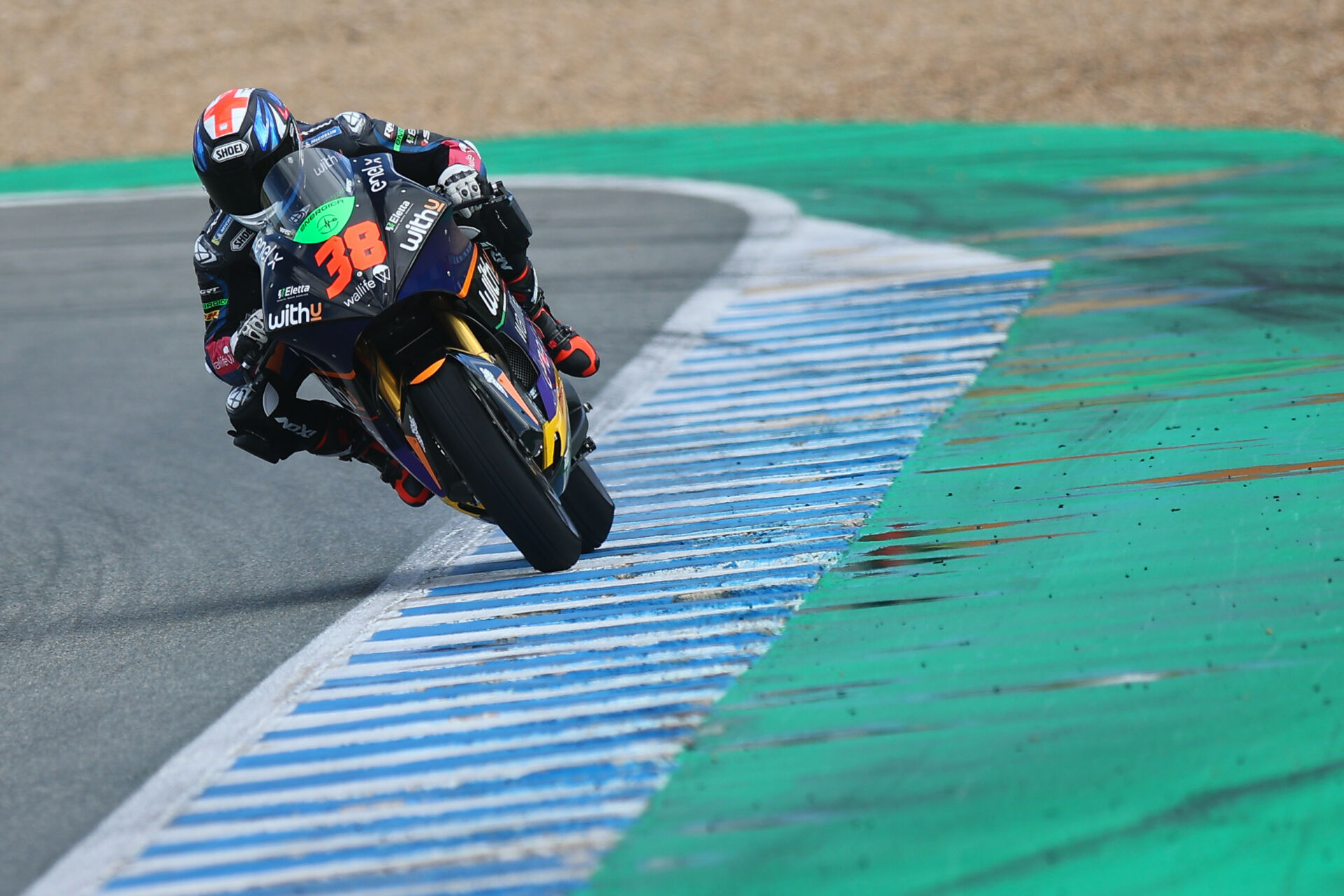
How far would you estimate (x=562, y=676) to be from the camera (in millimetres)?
4566

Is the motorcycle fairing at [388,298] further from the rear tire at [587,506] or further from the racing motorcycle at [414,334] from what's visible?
the rear tire at [587,506]

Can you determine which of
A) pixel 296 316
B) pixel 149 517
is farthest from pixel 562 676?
pixel 149 517

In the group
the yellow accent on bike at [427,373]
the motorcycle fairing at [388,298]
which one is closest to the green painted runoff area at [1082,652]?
the motorcycle fairing at [388,298]

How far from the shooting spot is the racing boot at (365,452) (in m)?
5.73

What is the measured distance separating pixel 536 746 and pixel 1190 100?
13430mm

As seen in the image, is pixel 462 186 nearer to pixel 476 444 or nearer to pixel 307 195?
pixel 307 195

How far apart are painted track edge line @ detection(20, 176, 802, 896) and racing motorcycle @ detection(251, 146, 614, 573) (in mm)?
627

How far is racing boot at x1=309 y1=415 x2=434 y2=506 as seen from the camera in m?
5.73

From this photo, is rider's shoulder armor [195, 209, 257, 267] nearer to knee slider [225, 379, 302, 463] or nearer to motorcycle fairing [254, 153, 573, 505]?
motorcycle fairing [254, 153, 573, 505]

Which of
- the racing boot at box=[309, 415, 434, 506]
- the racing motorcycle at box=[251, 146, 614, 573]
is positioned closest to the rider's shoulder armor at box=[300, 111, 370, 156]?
the racing motorcycle at box=[251, 146, 614, 573]

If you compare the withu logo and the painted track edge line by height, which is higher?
the withu logo

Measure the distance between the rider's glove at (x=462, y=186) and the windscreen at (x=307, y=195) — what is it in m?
0.33

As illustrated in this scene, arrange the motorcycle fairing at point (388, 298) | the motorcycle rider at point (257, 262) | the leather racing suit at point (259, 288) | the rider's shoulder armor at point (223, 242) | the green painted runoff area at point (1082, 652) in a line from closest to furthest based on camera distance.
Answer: the green painted runoff area at point (1082, 652)
the motorcycle fairing at point (388, 298)
the motorcycle rider at point (257, 262)
the rider's shoulder armor at point (223, 242)
the leather racing suit at point (259, 288)

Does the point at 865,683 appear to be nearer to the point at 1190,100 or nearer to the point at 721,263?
the point at 721,263
